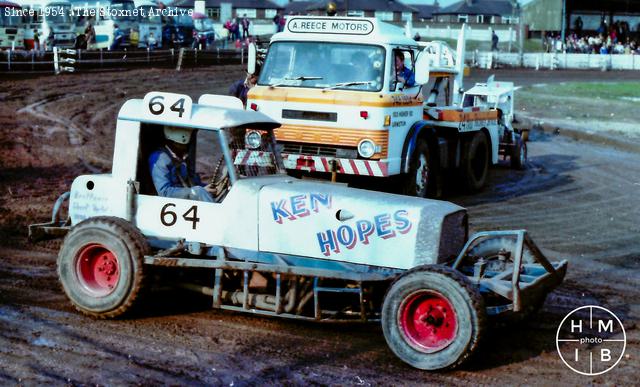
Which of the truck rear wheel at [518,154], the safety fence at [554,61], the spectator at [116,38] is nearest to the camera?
the truck rear wheel at [518,154]

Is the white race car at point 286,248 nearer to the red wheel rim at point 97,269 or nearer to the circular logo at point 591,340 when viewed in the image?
the red wheel rim at point 97,269

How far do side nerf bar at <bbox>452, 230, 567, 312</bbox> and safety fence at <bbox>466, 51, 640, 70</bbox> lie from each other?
42.3m

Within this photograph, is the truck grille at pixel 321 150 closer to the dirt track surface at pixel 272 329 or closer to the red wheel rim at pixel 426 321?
the dirt track surface at pixel 272 329

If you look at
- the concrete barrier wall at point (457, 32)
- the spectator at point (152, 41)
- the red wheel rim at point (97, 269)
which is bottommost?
the red wheel rim at point (97, 269)

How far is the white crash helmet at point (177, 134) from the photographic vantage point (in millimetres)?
8219

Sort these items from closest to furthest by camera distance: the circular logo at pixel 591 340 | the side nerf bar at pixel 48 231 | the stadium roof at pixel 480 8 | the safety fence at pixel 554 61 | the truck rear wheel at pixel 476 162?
the circular logo at pixel 591 340
the side nerf bar at pixel 48 231
the truck rear wheel at pixel 476 162
the safety fence at pixel 554 61
the stadium roof at pixel 480 8

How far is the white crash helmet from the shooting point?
8219 mm

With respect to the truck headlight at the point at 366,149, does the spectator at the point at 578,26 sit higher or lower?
higher

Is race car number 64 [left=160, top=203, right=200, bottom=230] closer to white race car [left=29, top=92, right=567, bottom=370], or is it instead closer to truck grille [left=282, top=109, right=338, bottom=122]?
white race car [left=29, top=92, right=567, bottom=370]

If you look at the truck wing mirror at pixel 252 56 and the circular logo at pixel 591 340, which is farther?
the truck wing mirror at pixel 252 56

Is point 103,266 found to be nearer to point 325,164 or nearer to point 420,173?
point 325,164

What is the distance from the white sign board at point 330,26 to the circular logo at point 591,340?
562cm

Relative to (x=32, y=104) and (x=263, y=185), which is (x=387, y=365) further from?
(x=32, y=104)

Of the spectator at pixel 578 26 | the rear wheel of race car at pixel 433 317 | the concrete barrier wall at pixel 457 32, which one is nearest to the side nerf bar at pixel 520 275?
the rear wheel of race car at pixel 433 317
